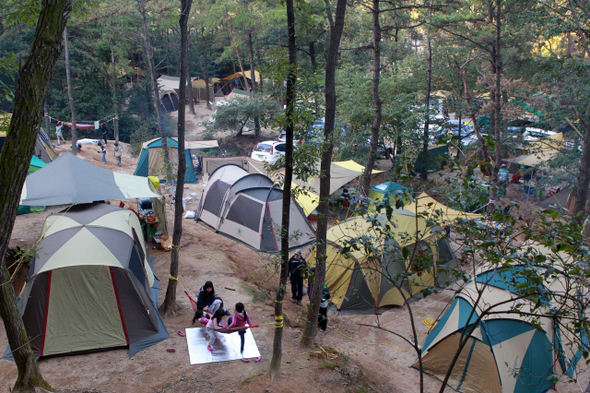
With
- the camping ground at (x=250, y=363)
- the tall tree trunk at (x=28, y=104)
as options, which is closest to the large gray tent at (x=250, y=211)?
the camping ground at (x=250, y=363)

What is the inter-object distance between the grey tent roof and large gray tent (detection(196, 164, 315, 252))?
3091 mm

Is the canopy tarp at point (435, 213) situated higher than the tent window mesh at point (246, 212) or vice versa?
the canopy tarp at point (435, 213)

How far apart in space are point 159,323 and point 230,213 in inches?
239

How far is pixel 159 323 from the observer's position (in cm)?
688

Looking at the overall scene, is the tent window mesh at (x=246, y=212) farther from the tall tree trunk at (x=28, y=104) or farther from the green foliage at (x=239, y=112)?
the green foliage at (x=239, y=112)

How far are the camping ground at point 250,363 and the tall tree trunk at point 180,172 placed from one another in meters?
0.36

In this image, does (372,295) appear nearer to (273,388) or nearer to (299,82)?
(273,388)

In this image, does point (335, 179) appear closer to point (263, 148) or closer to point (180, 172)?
point (263, 148)

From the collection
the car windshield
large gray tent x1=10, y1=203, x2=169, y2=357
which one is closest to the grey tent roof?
large gray tent x1=10, y1=203, x2=169, y2=357

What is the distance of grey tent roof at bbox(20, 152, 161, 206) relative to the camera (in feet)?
27.8

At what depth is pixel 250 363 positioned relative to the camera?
6391 mm

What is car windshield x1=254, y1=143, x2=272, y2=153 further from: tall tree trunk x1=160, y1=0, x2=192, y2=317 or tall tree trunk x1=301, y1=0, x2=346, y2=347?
tall tree trunk x1=301, y1=0, x2=346, y2=347

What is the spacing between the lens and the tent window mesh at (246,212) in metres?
12.1

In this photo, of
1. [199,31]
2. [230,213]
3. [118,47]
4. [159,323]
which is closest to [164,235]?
[230,213]
